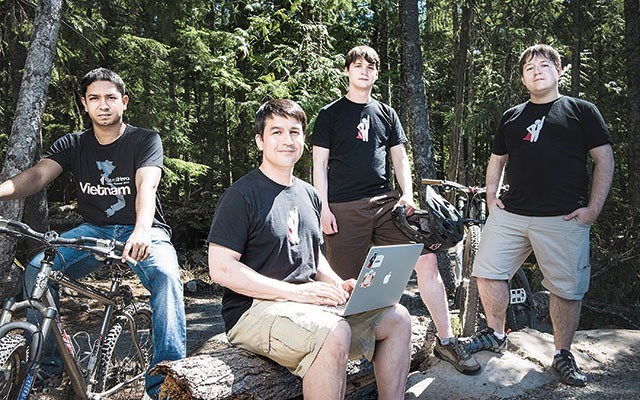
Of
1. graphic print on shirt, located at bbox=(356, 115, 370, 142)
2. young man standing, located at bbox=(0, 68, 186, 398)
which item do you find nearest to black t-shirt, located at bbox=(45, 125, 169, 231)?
young man standing, located at bbox=(0, 68, 186, 398)

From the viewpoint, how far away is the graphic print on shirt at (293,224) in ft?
10.4

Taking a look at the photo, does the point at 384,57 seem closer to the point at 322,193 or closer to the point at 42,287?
the point at 322,193

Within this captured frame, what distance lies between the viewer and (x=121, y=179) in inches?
151

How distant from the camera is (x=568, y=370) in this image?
13.9 feet

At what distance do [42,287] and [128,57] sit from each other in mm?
9226

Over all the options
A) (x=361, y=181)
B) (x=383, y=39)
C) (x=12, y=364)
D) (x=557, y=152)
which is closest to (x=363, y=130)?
(x=361, y=181)

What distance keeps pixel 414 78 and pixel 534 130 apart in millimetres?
4795

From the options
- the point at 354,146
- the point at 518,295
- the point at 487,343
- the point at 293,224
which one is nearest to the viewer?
the point at 293,224

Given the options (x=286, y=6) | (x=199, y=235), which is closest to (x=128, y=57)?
(x=286, y=6)

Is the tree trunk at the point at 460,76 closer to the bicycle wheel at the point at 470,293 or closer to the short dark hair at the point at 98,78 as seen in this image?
the bicycle wheel at the point at 470,293

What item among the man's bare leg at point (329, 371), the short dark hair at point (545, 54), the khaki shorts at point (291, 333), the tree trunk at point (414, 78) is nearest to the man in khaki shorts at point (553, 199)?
the short dark hair at point (545, 54)

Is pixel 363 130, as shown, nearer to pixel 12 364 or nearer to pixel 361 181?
pixel 361 181

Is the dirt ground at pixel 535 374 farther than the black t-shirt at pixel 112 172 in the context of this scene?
Yes

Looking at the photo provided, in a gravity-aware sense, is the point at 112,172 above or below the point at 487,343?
above
